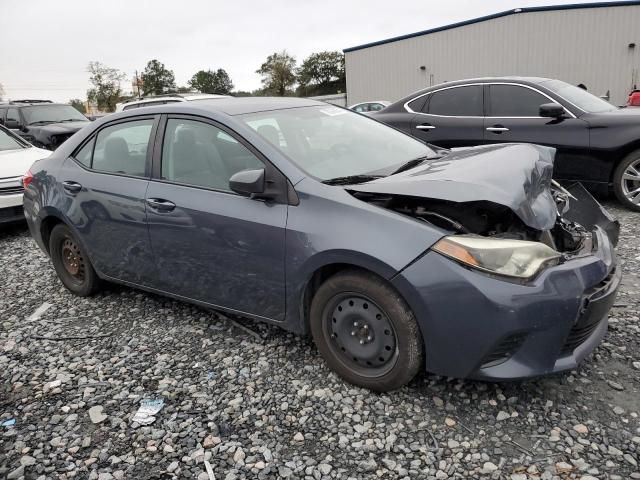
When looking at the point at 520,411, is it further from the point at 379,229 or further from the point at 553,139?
the point at 553,139

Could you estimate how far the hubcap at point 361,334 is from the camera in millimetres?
2586

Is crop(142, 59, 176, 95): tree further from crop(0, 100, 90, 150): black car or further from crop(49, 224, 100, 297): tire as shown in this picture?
crop(49, 224, 100, 297): tire

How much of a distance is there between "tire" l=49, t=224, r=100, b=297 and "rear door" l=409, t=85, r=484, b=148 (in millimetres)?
4492

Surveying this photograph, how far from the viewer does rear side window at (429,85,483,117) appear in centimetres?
655

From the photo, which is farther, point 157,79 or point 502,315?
point 157,79

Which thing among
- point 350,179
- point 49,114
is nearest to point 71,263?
point 350,179

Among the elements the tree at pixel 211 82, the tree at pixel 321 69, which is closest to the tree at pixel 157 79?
the tree at pixel 211 82

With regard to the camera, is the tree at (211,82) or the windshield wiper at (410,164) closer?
the windshield wiper at (410,164)

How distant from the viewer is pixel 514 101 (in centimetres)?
634

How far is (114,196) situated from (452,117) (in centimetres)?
459

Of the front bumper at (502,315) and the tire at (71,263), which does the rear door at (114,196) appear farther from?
the front bumper at (502,315)

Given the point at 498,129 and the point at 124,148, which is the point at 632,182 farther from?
the point at 124,148

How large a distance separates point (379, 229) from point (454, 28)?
26.4 metres

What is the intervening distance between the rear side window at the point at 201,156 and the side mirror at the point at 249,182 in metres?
0.16
